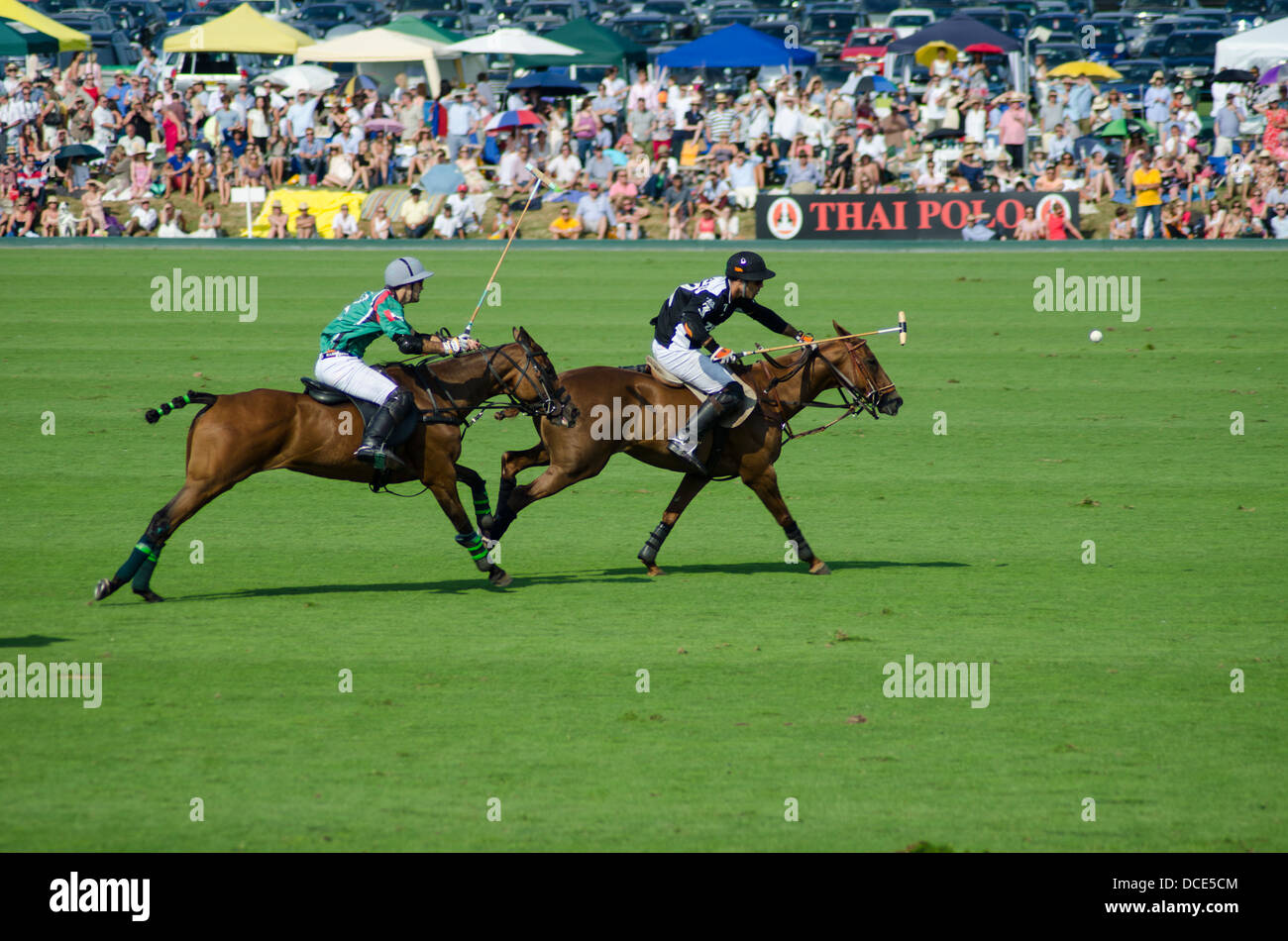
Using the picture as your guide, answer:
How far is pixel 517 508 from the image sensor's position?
1079cm

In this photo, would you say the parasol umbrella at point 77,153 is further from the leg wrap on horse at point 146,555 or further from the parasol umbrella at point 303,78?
the leg wrap on horse at point 146,555

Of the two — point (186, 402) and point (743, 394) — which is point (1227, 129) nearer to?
point (743, 394)

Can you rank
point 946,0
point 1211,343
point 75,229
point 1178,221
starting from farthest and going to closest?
point 946,0, point 75,229, point 1178,221, point 1211,343

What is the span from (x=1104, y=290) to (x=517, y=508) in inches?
582

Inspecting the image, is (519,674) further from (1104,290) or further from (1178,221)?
(1178,221)

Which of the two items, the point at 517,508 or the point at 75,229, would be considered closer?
the point at 517,508

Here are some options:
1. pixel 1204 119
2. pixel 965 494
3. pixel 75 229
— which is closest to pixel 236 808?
pixel 965 494

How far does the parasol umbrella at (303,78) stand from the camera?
120 ft

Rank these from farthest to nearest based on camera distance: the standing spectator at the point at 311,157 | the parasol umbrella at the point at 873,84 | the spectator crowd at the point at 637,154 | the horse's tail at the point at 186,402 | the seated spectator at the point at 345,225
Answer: the parasol umbrella at the point at 873,84 → the standing spectator at the point at 311,157 → the seated spectator at the point at 345,225 → the spectator crowd at the point at 637,154 → the horse's tail at the point at 186,402

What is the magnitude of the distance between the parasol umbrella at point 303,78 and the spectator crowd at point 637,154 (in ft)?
6.68

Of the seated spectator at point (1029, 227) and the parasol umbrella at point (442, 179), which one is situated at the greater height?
the parasol umbrella at point (442, 179)

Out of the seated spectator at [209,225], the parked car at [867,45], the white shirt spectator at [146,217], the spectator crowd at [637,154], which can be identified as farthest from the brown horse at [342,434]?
the parked car at [867,45]

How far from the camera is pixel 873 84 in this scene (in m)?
33.5

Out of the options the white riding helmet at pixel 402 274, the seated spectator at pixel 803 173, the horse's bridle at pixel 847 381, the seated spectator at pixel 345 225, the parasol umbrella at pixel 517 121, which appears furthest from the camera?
the parasol umbrella at pixel 517 121
